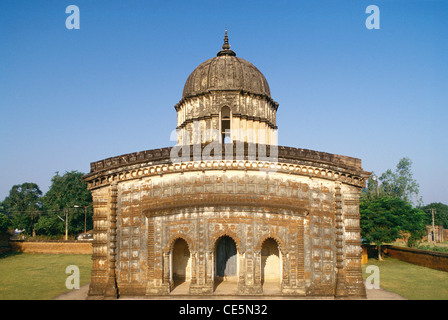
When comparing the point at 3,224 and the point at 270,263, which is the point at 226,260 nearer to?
the point at 270,263

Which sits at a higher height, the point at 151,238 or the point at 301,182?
the point at 301,182

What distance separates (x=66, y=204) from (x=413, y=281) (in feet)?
153

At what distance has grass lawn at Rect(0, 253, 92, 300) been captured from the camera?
69.7 feet

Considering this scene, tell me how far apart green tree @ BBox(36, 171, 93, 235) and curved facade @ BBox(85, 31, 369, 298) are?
29149mm

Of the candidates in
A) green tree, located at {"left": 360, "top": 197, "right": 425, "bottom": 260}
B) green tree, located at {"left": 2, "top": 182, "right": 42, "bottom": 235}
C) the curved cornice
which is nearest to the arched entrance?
the curved cornice

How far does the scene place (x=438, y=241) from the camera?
57875 millimetres

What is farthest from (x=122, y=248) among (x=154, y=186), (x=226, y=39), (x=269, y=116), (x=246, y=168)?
(x=226, y=39)

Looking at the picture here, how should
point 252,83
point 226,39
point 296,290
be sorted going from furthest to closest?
1. point 226,39
2. point 252,83
3. point 296,290

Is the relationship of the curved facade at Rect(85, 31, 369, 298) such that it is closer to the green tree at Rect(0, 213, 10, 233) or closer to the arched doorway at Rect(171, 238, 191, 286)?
the arched doorway at Rect(171, 238, 191, 286)

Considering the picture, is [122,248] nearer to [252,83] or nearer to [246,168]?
[246,168]

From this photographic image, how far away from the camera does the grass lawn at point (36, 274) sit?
21250 millimetres

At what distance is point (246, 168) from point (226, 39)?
427 inches

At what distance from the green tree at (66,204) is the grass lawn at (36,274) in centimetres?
1115
